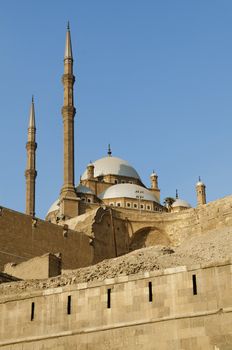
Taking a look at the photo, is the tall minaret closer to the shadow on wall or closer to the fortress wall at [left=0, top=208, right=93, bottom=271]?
the shadow on wall

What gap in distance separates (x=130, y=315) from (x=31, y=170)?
33187 mm

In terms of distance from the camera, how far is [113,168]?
164ft

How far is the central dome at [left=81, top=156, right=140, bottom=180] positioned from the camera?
49.5 m

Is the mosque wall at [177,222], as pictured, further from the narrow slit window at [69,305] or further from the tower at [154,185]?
the narrow slit window at [69,305]

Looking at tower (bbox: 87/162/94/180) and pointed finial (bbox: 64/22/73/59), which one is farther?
tower (bbox: 87/162/94/180)

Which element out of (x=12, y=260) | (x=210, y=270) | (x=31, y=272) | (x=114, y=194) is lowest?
(x=210, y=270)

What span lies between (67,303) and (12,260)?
15.3 meters

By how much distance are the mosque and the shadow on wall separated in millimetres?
3539

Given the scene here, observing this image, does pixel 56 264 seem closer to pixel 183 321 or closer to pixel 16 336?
pixel 16 336

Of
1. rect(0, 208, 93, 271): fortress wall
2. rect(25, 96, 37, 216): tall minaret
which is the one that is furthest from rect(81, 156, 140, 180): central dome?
rect(0, 208, 93, 271): fortress wall

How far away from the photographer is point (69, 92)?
42812 mm

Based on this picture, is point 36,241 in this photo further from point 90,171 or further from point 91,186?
point 90,171

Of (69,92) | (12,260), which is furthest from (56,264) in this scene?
(69,92)

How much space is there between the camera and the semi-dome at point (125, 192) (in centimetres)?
4462
